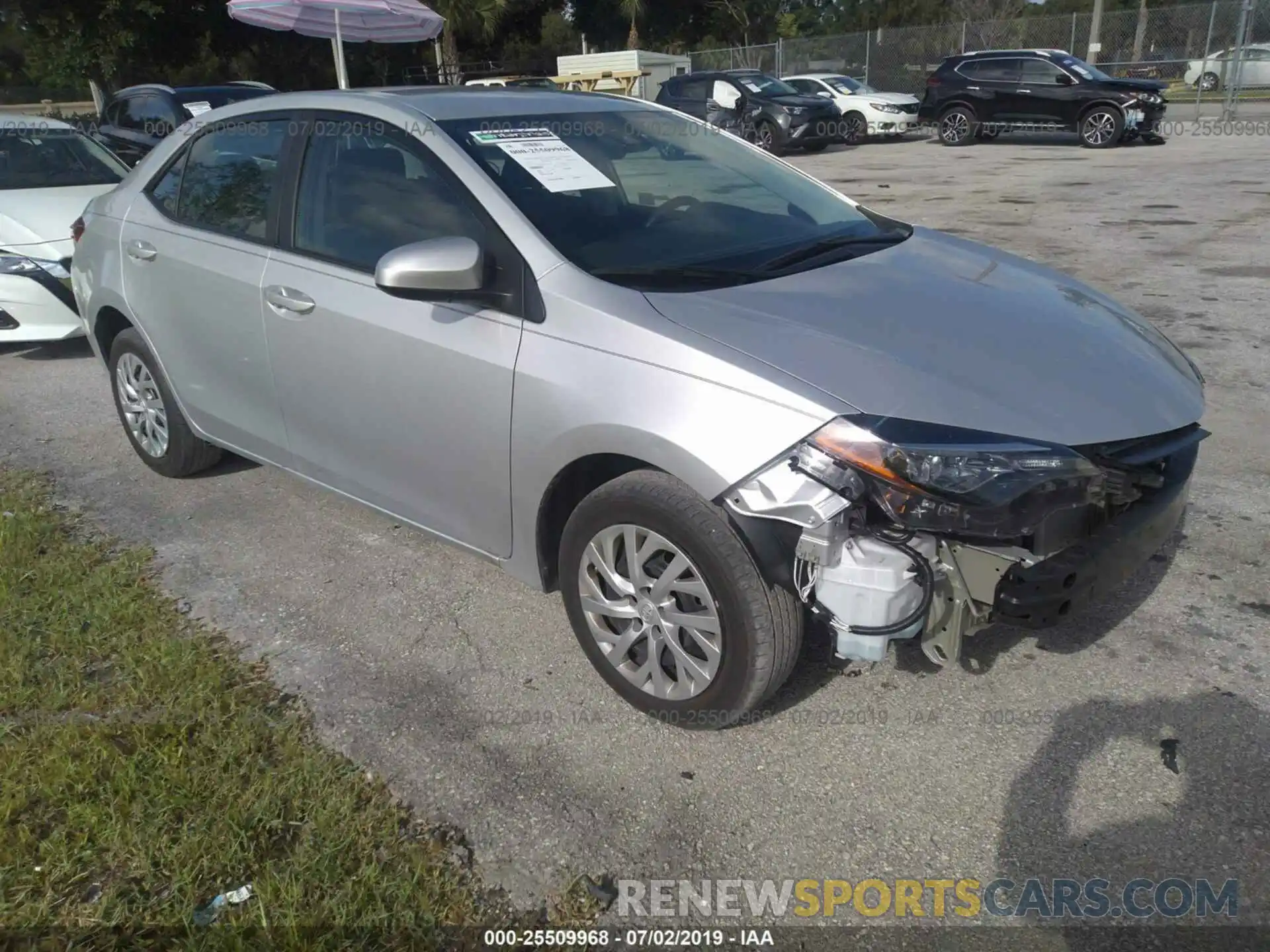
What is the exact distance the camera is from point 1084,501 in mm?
2457

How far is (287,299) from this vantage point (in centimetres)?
354

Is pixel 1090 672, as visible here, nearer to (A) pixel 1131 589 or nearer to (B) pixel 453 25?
(A) pixel 1131 589

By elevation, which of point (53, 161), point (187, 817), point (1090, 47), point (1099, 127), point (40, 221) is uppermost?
point (1090, 47)

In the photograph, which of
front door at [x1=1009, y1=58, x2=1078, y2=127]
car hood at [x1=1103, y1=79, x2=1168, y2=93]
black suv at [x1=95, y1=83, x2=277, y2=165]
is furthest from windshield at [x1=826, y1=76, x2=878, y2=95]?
black suv at [x1=95, y1=83, x2=277, y2=165]

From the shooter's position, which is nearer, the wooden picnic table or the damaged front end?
Result: the damaged front end

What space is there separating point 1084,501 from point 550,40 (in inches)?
1874

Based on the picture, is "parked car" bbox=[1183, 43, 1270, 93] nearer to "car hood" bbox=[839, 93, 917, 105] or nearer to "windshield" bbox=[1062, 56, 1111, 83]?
"windshield" bbox=[1062, 56, 1111, 83]

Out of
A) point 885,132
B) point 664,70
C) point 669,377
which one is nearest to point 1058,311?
point 669,377

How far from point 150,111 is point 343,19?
8.48 ft

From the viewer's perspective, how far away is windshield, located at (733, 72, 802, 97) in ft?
66.8

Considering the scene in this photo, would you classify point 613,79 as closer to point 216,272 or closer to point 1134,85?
point 1134,85

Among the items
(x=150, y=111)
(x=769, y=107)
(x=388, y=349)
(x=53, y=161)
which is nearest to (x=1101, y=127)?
(x=769, y=107)

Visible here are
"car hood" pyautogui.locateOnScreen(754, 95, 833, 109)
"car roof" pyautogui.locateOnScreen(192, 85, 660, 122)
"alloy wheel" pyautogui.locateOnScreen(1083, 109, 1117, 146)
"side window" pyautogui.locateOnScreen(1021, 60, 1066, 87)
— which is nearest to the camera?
"car roof" pyautogui.locateOnScreen(192, 85, 660, 122)

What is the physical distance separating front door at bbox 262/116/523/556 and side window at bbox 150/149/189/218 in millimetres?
1005
